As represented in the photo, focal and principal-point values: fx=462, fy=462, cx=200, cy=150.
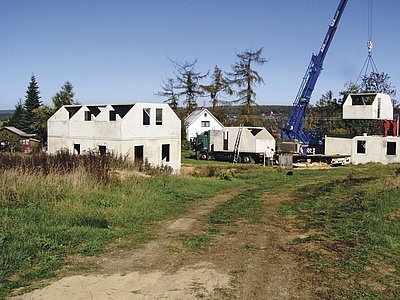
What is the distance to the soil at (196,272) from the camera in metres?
6.25

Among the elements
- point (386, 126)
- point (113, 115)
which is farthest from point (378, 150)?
Result: point (113, 115)

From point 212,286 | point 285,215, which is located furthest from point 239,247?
point 285,215

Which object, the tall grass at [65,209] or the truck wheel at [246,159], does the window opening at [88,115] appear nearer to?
the tall grass at [65,209]

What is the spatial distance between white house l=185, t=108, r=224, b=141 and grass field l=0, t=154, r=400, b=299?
4240cm

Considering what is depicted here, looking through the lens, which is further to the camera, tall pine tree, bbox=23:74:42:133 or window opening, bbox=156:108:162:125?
tall pine tree, bbox=23:74:42:133

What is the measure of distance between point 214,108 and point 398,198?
172 ft

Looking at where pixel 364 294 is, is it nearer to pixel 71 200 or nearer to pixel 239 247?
pixel 239 247

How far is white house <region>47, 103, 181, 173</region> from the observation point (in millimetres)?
27562

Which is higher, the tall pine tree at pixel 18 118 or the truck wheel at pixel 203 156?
the tall pine tree at pixel 18 118

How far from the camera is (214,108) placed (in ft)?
212

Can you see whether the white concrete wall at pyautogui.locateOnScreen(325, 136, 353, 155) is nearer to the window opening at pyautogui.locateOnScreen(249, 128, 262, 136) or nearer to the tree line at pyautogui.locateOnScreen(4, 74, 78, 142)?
the window opening at pyautogui.locateOnScreen(249, 128, 262, 136)

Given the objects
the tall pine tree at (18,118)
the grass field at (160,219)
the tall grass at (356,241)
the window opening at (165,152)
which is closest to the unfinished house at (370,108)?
the window opening at (165,152)

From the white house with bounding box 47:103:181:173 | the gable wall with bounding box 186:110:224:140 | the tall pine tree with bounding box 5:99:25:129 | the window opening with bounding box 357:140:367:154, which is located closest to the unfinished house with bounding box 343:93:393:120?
the window opening with bounding box 357:140:367:154

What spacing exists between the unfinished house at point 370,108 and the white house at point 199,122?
2611 cm
